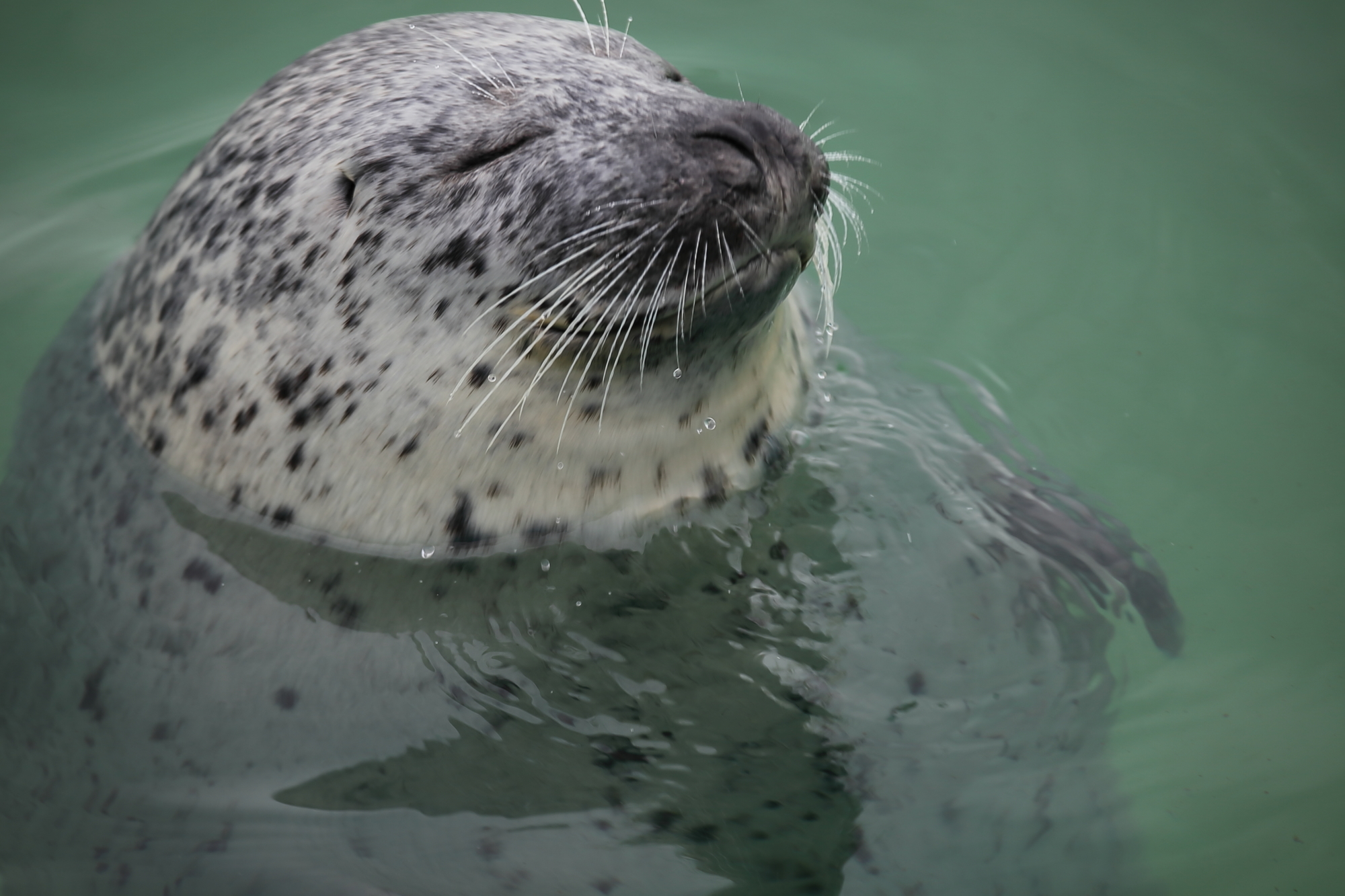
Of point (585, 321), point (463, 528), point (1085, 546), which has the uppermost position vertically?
point (585, 321)

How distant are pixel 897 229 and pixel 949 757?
96.7 inches

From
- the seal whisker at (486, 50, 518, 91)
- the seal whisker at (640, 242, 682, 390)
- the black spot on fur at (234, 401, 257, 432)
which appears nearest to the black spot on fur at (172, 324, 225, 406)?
the black spot on fur at (234, 401, 257, 432)

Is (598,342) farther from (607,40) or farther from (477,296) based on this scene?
(607,40)

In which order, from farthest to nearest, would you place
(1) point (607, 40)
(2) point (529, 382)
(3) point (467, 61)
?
(1) point (607, 40)
(3) point (467, 61)
(2) point (529, 382)

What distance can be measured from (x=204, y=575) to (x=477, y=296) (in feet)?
2.98

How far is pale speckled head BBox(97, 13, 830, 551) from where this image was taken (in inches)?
76.9

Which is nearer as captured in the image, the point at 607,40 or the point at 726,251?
the point at 726,251

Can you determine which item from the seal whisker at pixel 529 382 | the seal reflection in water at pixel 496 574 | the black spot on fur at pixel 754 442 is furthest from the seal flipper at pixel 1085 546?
the seal whisker at pixel 529 382

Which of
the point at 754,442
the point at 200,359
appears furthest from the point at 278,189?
the point at 754,442

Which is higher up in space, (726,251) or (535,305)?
(726,251)

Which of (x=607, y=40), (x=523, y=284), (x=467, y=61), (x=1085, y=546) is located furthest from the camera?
(x=1085, y=546)

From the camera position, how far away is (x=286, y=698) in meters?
2.16

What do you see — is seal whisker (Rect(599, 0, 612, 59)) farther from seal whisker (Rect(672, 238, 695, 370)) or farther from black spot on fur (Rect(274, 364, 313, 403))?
black spot on fur (Rect(274, 364, 313, 403))

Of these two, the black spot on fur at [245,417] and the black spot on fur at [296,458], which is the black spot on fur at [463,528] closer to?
the black spot on fur at [296,458]
